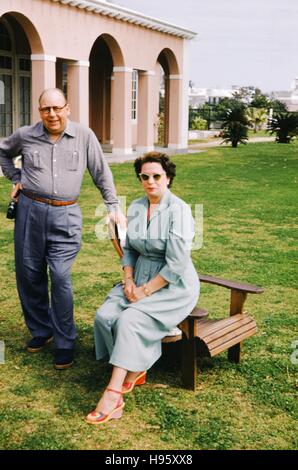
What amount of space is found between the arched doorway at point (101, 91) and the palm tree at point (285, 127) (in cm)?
904

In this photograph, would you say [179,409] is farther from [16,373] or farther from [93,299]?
[93,299]

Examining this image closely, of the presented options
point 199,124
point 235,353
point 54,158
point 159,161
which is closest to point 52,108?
point 54,158

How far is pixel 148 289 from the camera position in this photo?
395cm

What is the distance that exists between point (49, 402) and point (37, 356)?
0.71m

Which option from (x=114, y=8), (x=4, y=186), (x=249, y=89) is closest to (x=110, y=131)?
(x=114, y=8)

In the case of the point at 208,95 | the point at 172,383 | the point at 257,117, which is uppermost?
the point at 208,95

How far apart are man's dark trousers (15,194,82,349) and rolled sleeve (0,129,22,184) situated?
7.7 inches

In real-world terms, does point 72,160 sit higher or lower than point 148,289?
higher

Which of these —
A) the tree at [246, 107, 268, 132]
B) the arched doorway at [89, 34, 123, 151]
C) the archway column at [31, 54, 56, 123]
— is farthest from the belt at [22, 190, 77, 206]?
the tree at [246, 107, 268, 132]

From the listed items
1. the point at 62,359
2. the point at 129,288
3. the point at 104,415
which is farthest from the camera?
the point at 62,359

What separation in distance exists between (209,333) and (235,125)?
827 inches

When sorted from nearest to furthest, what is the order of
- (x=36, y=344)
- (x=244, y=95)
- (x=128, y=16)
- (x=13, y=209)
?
1. (x=13, y=209)
2. (x=36, y=344)
3. (x=128, y=16)
4. (x=244, y=95)

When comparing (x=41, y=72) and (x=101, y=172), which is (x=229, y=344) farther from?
(x=41, y=72)

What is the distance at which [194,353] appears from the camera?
3943mm
